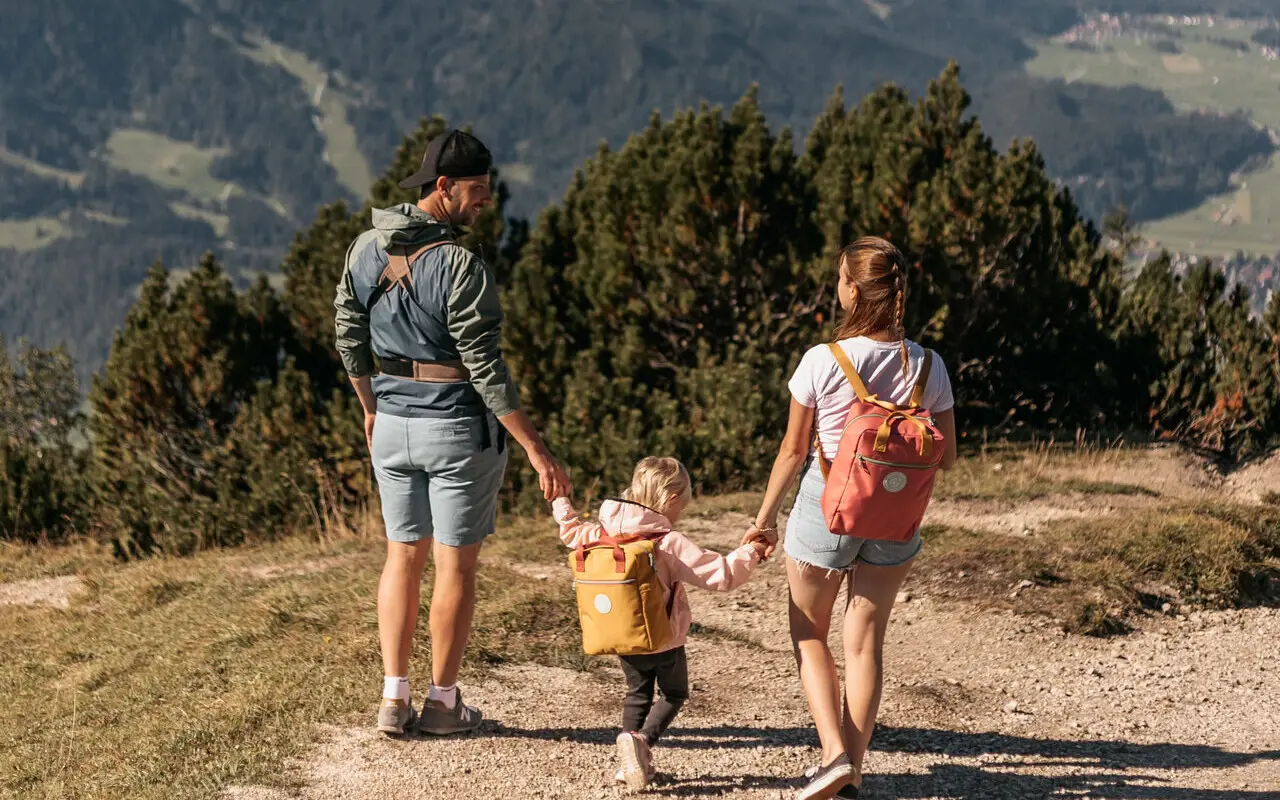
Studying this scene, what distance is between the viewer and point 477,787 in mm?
4957

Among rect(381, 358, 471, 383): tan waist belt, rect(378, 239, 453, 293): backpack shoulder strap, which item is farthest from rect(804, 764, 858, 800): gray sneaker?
rect(378, 239, 453, 293): backpack shoulder strap

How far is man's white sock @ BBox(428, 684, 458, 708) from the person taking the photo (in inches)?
208

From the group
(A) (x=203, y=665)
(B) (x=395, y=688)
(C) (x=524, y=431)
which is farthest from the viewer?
(A) (x=203, y=665)

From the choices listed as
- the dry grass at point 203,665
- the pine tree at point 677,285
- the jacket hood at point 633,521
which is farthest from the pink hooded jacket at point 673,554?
the pine tree at point 677,285

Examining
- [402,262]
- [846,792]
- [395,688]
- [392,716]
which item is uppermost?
[402,262]

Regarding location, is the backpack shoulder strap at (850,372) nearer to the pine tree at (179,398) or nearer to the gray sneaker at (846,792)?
the gray sneaker at (846,792)

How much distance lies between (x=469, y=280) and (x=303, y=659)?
8.92ft

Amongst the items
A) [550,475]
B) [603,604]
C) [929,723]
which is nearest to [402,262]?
[550,475]

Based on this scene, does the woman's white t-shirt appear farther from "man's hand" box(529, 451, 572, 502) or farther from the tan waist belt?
the tan waist belt

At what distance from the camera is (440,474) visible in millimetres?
4926

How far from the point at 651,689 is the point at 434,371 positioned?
4.68 feet

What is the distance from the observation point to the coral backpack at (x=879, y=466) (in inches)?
169

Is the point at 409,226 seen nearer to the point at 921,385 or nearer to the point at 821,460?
the point at 821,460

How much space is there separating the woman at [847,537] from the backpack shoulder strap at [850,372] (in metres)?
0.02
